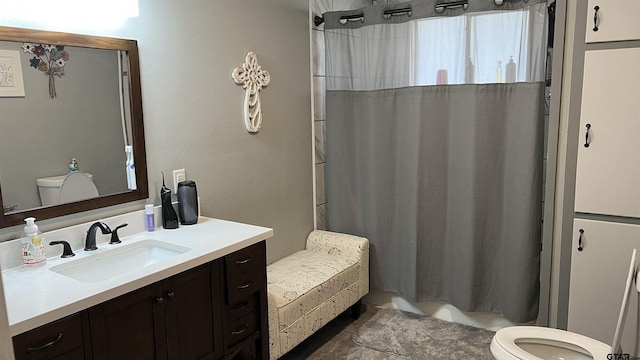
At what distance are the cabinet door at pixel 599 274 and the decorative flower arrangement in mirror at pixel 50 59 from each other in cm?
249

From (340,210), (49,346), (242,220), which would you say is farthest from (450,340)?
(49,346)

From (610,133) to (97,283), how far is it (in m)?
2.33

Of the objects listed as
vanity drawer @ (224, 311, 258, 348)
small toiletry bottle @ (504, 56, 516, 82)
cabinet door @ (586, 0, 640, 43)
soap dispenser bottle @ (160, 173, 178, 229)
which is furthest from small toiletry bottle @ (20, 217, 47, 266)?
cabinet door @ (586, 0, 640, 43)

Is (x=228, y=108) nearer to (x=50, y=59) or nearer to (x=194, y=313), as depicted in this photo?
(x=50, y=59)

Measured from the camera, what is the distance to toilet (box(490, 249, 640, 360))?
1.91 metres

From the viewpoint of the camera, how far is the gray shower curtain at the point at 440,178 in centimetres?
266

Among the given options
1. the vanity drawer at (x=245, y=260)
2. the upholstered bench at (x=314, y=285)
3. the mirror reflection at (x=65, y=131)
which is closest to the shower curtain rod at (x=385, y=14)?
the upholstered bench at (x=314, y=285)

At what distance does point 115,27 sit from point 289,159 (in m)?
1.36

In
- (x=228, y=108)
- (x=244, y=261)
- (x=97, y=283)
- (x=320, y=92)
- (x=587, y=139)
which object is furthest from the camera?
(x=320, y=92)

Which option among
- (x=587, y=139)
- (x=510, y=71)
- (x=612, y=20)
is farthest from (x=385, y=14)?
(x=587, y=139)

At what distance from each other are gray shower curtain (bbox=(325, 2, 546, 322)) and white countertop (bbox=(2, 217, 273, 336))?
1.18m

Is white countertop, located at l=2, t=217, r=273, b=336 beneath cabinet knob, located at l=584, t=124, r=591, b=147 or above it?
beneath

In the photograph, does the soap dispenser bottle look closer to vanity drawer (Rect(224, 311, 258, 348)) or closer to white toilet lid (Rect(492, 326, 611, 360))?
vanity drawer (Rect(224, 311, 258, 348))

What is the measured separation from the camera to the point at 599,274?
92.7 inches
